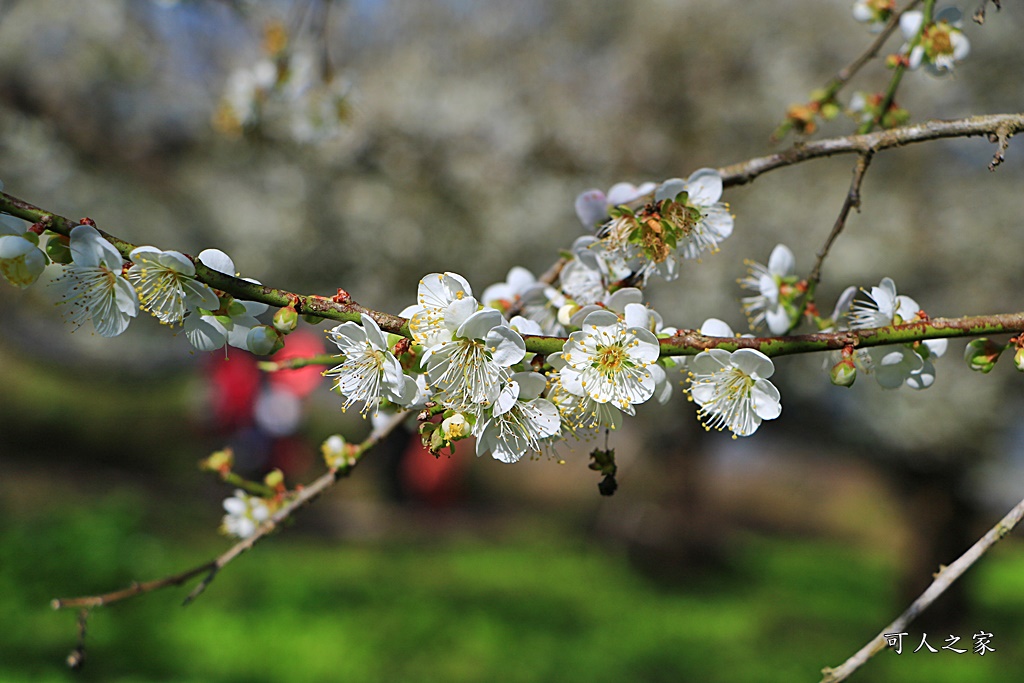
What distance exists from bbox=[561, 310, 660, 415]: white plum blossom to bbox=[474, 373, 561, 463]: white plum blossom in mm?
33

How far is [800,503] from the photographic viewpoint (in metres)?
8.00

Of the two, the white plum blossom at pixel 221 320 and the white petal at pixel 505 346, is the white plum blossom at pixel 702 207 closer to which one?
the white petal at pixel 505 346

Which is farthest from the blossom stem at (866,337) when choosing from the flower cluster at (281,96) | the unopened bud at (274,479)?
the flower cluster at (281,96)

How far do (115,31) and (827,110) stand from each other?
5.26 meters

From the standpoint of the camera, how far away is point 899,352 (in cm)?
85

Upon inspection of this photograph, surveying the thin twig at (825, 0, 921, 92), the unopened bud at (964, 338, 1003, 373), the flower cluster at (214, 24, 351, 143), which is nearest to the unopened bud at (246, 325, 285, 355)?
the unopened bud at (964, 338, 1003, 373)

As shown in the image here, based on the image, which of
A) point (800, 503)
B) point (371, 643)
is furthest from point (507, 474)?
point (371, 643)

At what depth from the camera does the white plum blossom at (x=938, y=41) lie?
1.23m

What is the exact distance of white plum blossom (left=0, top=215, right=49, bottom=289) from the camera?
0.66 meters

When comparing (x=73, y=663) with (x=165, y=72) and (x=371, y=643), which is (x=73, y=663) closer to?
(x=371, y=643)

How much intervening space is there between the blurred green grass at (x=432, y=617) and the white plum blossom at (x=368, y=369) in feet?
7.48

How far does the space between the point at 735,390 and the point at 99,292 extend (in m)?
0.62

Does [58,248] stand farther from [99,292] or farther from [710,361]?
[710,361]

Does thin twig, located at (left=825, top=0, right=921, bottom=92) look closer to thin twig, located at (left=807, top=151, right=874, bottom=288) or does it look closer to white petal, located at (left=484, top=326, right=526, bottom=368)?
thin twig, located at (left=807, top=151, right=874, bottom=288)
